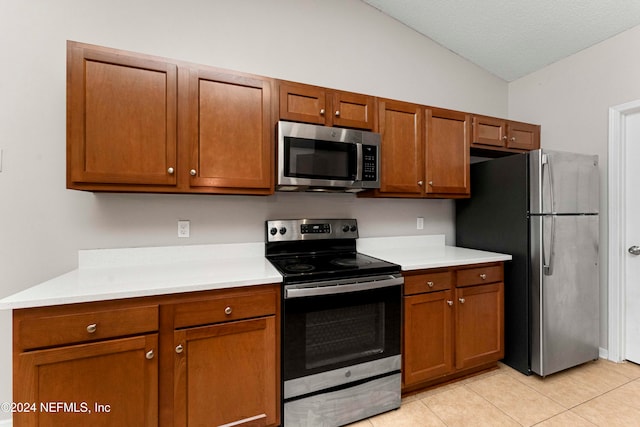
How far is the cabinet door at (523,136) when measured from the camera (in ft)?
8.93

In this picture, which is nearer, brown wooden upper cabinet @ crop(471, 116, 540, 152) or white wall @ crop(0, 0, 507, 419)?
white wall @ crop(0, 0, 507, 419)

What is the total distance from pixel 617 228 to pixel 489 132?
4.23 feet

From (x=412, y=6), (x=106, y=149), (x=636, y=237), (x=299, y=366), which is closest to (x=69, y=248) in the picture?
(x=106, y=149)

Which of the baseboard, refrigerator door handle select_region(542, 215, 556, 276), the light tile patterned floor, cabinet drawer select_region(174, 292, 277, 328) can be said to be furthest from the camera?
the baseboard

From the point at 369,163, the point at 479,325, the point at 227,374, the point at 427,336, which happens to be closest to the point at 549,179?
the point at 479,325

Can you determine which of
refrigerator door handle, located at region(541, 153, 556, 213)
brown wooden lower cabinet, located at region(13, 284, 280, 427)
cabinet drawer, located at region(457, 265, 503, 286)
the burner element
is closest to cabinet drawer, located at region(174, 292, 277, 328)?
brown wooden lower cabinet, located at region(13, 284, 280, 427)

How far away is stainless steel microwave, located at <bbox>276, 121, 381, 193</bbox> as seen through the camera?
72.2 inches

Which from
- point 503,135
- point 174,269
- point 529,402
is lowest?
point 529,402

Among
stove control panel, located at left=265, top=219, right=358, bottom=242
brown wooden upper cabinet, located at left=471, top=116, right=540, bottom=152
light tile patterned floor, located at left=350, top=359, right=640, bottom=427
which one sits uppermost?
brown wooden upper cabinet, located at left=471, top=116, right=540, bottom=152

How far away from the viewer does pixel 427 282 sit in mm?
1956

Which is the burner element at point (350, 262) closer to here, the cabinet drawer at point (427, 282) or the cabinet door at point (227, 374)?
the cabinet drawer at point (427, 282)

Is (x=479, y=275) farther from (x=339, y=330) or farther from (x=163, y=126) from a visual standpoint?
(x=163, y=126)

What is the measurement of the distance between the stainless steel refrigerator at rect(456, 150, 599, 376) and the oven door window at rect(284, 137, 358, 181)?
1329 mm

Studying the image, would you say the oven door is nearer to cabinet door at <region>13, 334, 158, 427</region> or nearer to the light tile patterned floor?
the light tile patterned floor
